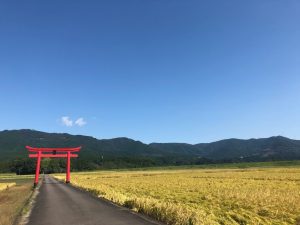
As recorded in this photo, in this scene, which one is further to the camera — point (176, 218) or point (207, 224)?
point (176, 218)

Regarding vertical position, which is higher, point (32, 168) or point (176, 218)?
point (32, 168)

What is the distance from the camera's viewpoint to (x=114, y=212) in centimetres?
2109

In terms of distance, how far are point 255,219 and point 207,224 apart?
4.97m

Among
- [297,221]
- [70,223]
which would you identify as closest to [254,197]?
[297,221]

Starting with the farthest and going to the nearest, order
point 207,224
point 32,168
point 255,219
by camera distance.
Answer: point 32,168 < point 255,219 < point 207,224

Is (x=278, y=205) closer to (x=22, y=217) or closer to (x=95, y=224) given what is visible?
(x=95, y=224)

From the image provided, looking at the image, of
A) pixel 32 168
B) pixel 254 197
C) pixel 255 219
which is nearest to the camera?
pixel 255 219

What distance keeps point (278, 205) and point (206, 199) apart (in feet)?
23.2

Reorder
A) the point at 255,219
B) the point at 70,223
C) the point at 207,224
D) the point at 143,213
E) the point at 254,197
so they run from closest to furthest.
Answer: the point at 207,224 → the point at 70,223 → the point at 255,219 → the point at 143,213 → the point at 254,197

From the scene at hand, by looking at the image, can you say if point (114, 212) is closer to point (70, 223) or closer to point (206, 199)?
point (70, 223)

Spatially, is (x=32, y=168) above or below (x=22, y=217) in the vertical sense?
above

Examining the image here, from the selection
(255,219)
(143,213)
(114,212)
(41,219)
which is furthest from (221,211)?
(41,219)

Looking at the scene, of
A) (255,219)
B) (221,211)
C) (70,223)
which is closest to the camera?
(70,223)

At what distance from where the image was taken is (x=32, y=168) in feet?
638
